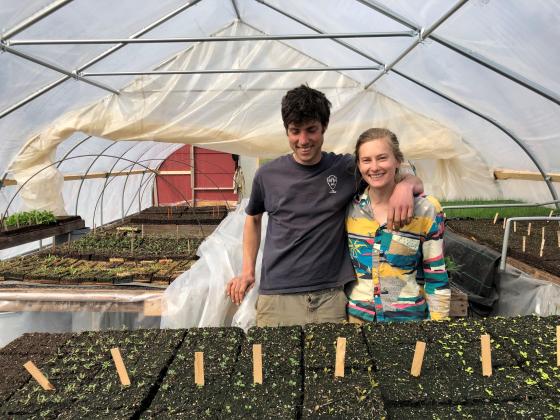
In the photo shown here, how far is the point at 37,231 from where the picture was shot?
17.2 feet

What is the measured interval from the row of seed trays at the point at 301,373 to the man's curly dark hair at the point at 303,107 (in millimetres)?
931

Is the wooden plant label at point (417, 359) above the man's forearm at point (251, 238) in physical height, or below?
below

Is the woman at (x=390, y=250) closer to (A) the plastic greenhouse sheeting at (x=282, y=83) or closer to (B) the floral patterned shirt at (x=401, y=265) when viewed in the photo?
(B) the floral patterned shirt at (x=401, y=265)

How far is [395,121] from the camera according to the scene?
6.02 meters

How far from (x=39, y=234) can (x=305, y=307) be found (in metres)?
4.54

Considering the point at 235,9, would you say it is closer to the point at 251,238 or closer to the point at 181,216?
the point at 181,216

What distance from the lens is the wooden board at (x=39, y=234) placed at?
4.74m

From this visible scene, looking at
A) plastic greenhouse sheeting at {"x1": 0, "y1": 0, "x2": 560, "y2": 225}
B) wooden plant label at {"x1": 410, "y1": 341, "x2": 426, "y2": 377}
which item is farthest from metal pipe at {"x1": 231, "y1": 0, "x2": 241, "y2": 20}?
wooden plant label at {"x1": 410, "y1": 341, "x2": 426, "y2": 377}

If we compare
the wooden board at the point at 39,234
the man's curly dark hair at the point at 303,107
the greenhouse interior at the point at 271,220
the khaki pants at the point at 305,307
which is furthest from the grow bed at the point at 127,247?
the man's curly dark hair at the point at 303,107

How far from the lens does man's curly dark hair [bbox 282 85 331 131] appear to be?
1.80 m

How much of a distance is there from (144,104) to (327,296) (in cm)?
472

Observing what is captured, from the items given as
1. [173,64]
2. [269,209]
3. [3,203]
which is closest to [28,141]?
[3,203]

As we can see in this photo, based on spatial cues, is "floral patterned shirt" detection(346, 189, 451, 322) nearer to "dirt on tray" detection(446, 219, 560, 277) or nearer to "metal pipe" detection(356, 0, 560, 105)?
"dirt on tray" detection(446, 219, 560, 277)

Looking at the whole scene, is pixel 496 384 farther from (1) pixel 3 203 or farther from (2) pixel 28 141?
(1) pixel 3 203
